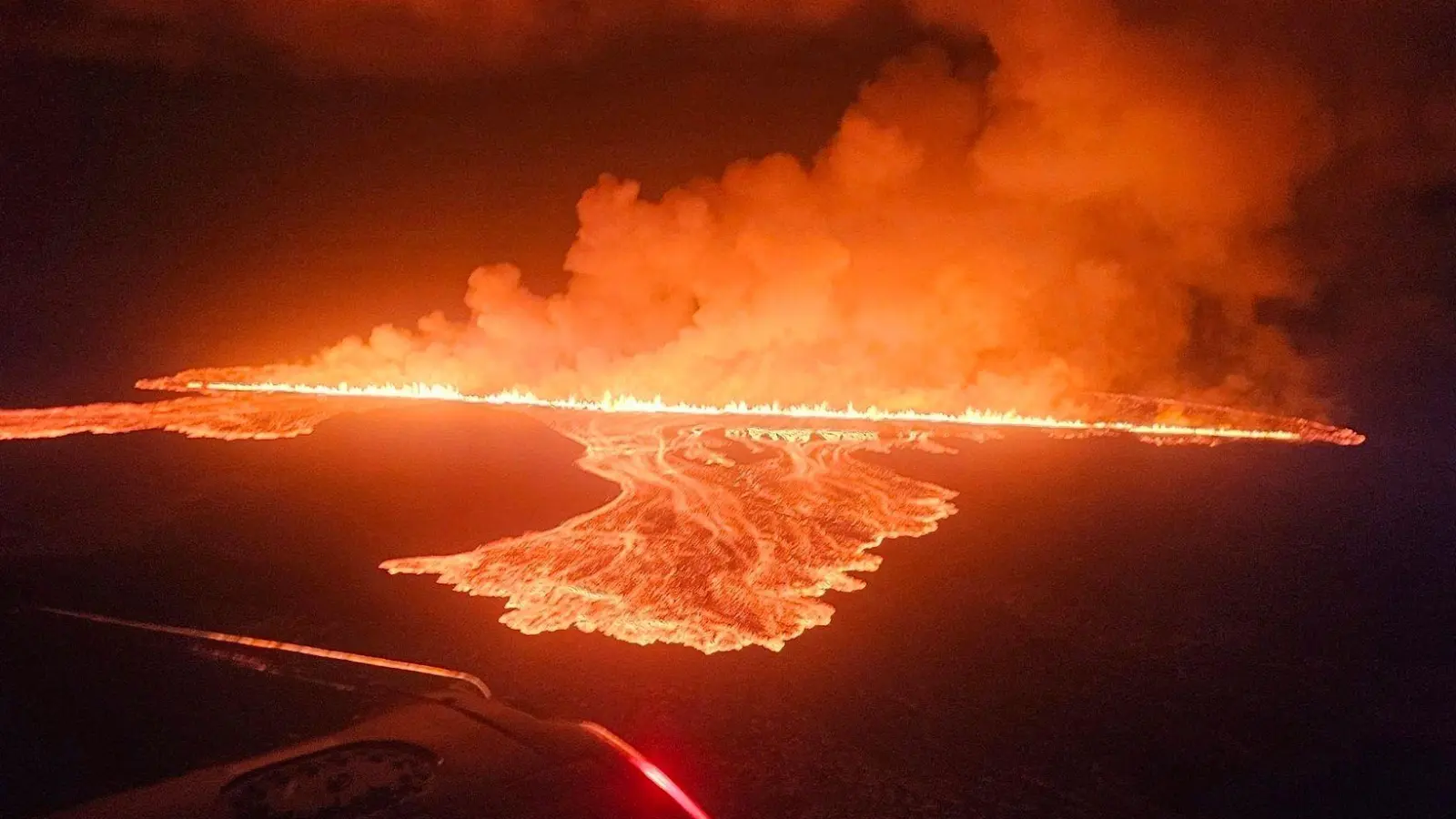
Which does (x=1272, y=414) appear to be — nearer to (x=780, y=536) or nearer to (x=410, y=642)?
(x=780, y=536)

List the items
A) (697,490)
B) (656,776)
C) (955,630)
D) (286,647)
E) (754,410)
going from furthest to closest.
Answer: (754,410)
(697,490)
(955,630)
(286,647)
(656,776)

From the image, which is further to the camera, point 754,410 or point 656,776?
point 754,410

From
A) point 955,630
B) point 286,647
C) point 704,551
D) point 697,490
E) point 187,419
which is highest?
point 187,419

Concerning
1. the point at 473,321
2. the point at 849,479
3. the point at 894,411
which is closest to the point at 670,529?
the point at 849,479

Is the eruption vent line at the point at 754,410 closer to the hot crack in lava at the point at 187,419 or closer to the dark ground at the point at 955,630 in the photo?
the hot crack in lava at the point at 187,419

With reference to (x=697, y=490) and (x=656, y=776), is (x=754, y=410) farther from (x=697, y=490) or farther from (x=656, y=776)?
(x=656, y=776)


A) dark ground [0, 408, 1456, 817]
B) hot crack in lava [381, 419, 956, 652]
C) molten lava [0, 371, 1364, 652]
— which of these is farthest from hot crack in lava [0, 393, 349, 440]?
hot crack in lava [381, 419, 956, 652]

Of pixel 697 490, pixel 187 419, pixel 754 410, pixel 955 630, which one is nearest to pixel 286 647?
pixel 955 630

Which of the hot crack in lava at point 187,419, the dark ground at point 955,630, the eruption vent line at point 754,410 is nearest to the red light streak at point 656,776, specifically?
the dark ground at point 955,630
